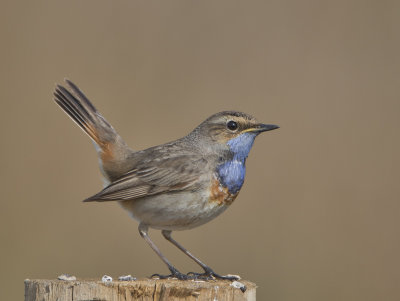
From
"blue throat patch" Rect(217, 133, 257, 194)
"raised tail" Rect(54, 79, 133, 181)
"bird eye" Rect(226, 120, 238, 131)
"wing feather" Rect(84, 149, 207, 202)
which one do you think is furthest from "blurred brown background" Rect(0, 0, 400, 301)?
"bird eye" Rect(226, 120, 238, 131)

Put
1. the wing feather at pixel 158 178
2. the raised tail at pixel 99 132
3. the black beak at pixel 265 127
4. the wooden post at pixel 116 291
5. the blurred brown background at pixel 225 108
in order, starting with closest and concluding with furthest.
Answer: the wooden post at pixel 116 291 < the wing feather at pixel 158 178 < the black beak at pixel 265 127 < the raised tail at pixel 99 132 < the blurred brown background at pixel 225 108

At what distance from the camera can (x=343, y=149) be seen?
9.62 metres

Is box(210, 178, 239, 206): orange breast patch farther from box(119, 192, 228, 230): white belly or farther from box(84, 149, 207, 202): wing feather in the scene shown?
box(84, 149, 207, 202): wing feather

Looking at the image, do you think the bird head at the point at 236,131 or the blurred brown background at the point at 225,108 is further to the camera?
the blurred brown background at the point at 225,108

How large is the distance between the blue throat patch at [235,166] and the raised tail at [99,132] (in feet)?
3.12

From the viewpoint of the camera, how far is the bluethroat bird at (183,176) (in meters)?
6.05

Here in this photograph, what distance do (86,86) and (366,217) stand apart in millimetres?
3978

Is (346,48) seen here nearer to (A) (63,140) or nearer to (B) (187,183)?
(A) (63,140)

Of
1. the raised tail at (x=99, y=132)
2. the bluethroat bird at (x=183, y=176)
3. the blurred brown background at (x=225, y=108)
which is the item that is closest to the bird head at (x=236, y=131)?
the bluethroat bird at (x=183, y=176)

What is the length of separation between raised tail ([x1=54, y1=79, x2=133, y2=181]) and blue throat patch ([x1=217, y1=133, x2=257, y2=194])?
951mm

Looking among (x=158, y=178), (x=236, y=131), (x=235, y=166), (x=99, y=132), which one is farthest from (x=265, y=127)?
(x=99, y=132)

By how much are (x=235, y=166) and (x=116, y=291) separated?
2046mm

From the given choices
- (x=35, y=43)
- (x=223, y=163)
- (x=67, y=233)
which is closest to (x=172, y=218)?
(x=223, y=163)

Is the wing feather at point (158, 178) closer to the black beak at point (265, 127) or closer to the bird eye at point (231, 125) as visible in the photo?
the bird eye at point (231, 125)
